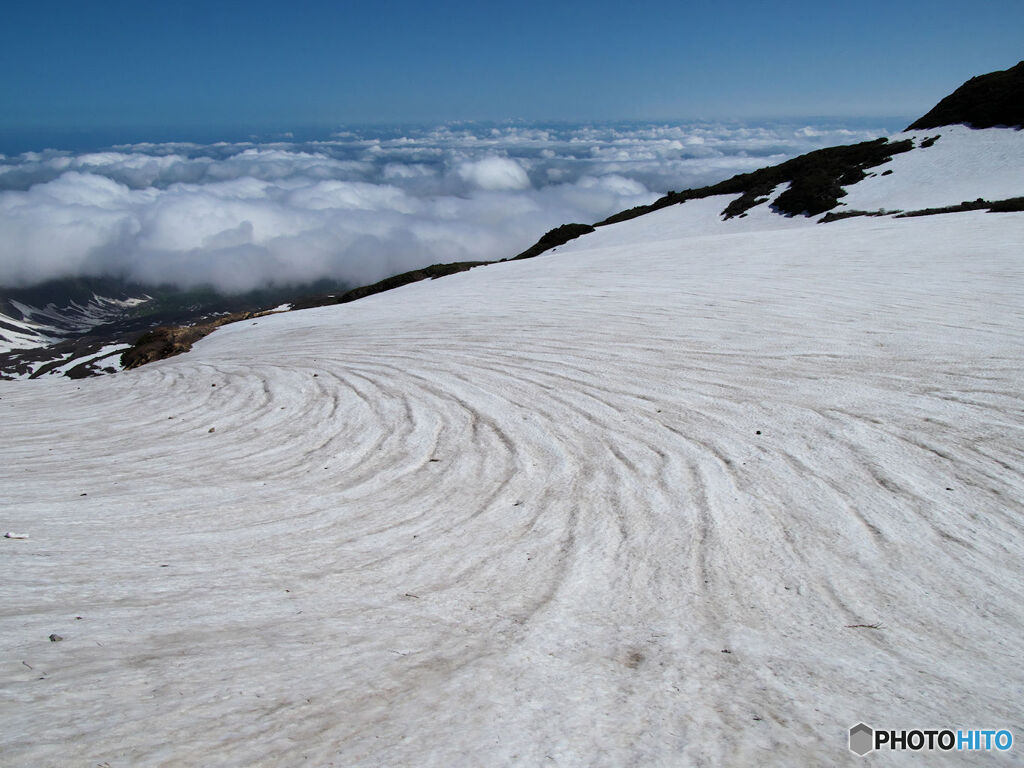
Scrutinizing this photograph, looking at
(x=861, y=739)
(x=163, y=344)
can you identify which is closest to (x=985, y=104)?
(x=163, y=344)

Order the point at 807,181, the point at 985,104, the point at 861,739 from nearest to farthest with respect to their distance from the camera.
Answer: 1. the point at 861,739
2. the point at 807,181
3. the point at 985,104

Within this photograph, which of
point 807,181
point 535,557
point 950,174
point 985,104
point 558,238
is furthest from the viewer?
point 985,104

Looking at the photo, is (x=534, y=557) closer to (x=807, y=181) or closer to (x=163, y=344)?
(x=163, y=344)

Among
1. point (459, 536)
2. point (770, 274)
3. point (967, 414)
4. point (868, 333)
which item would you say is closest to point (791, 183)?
point (770, 274)

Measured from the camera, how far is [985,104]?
2018 inches

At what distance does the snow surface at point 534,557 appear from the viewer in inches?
114

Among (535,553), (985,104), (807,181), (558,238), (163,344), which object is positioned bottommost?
(163,344)

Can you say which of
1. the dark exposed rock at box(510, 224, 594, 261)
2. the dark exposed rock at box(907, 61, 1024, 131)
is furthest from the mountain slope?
the dark exposed rock at box(907, 61, 1024, 131)

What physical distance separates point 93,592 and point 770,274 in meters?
16.7

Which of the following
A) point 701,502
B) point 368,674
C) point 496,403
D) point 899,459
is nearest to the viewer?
point 368,674

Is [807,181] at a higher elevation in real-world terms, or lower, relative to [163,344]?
higher

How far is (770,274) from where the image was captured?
657 inches

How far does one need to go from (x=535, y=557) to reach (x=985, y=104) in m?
66.3

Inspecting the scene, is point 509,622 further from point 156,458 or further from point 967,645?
point 156,458
